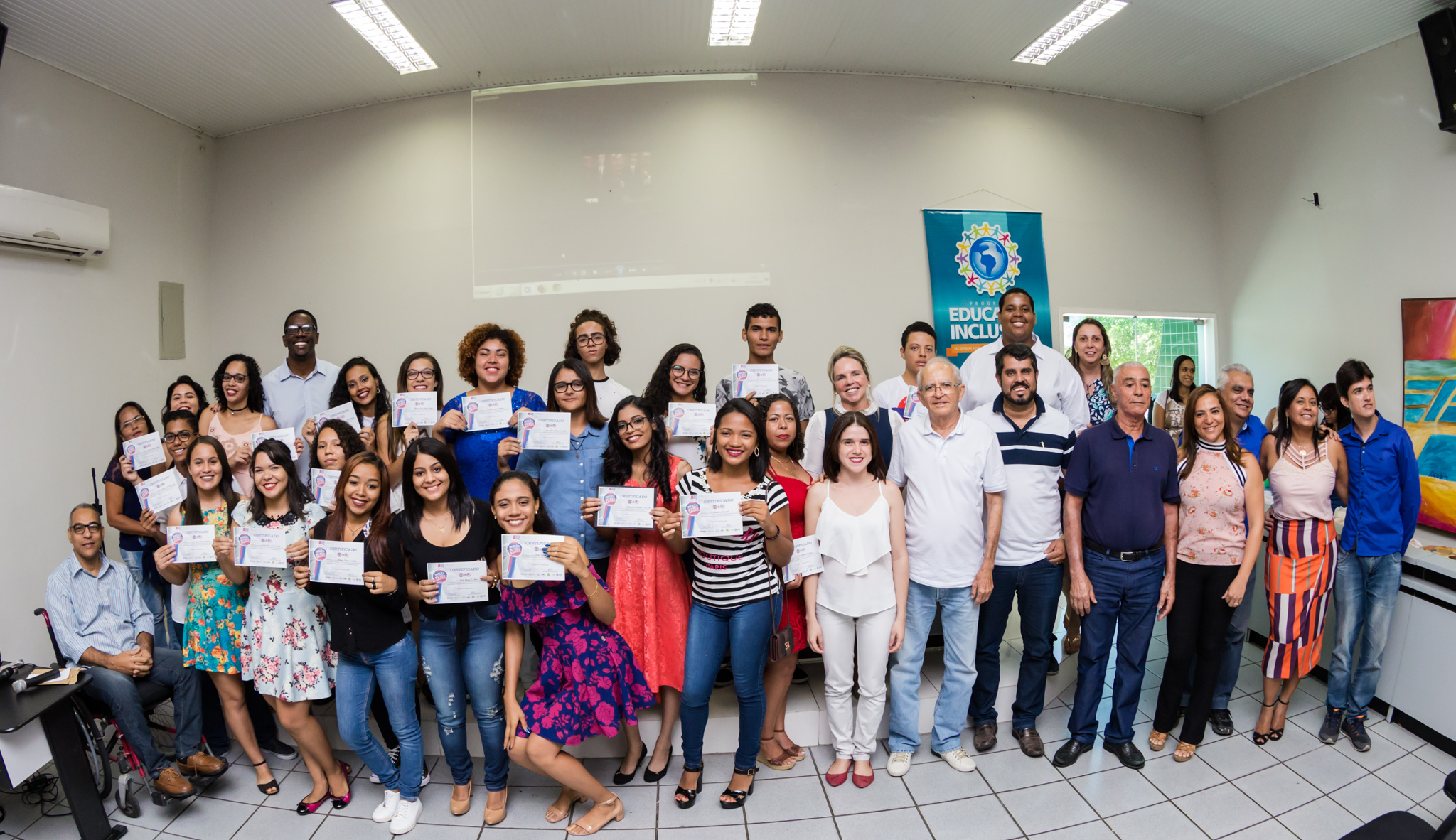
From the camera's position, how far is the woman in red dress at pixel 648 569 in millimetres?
2631

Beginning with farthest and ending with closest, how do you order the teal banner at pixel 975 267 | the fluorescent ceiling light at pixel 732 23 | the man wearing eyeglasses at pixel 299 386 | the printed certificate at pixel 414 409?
the teal banner at pixel 975 267 → the fluorescent ceiling light at pixel 732 23 → the man wearing eyeglasses at pixel 299 386 → the printed certificate at pixel 414 409

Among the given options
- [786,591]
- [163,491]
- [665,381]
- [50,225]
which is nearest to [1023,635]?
[786,591]

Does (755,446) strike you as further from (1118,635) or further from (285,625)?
(285,625)

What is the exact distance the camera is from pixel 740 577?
2486mm

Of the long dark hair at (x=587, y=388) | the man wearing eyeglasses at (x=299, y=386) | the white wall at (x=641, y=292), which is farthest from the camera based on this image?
the white wall at (x=641, y=292)

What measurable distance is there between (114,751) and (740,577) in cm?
302

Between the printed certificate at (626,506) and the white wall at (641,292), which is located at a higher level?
the white wall at (641,292)

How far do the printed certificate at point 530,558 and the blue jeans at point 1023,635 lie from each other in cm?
180

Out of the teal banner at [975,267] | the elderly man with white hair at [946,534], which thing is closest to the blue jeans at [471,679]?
the elderly man with white hair at [946,534]

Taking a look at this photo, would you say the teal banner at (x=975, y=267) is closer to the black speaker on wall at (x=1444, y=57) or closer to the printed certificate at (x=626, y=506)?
the black speaker on wall at (x=1444, y=57)

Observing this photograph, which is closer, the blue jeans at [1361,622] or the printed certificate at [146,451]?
the blue jeans at [1361,622]

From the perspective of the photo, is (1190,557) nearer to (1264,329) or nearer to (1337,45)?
(1264,329)

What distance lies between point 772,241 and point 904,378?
2.13 meters

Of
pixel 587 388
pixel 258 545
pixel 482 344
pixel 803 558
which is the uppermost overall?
pixel 482 344
